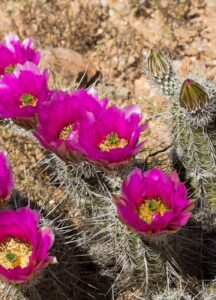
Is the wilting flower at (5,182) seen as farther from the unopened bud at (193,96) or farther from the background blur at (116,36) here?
the background blur at (116,36)

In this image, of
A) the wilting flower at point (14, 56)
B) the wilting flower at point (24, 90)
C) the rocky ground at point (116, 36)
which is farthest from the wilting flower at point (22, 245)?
the rocky ground at point (116, 36)

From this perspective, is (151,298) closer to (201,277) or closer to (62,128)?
(201,277)

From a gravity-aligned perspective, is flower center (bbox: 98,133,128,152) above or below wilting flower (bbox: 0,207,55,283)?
above

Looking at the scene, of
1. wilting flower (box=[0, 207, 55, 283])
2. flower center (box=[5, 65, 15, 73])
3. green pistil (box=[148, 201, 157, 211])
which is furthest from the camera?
flower center (box=[5, 65, 15, 73])

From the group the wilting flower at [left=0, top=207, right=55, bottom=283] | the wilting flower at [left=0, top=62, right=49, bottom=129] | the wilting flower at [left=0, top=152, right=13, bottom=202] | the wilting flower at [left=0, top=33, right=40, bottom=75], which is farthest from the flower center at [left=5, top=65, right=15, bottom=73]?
the wilting flower at [left=0, top=207, right=55, bottom=283]

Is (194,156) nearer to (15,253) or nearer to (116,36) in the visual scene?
(15,253)

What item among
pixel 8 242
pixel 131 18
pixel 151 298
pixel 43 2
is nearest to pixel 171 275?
pixel 151 298

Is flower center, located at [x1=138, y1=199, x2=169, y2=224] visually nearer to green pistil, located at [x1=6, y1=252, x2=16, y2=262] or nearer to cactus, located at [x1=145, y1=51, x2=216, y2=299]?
cactus, located at [x1=145, y1=51, x2=216, y2=299]
